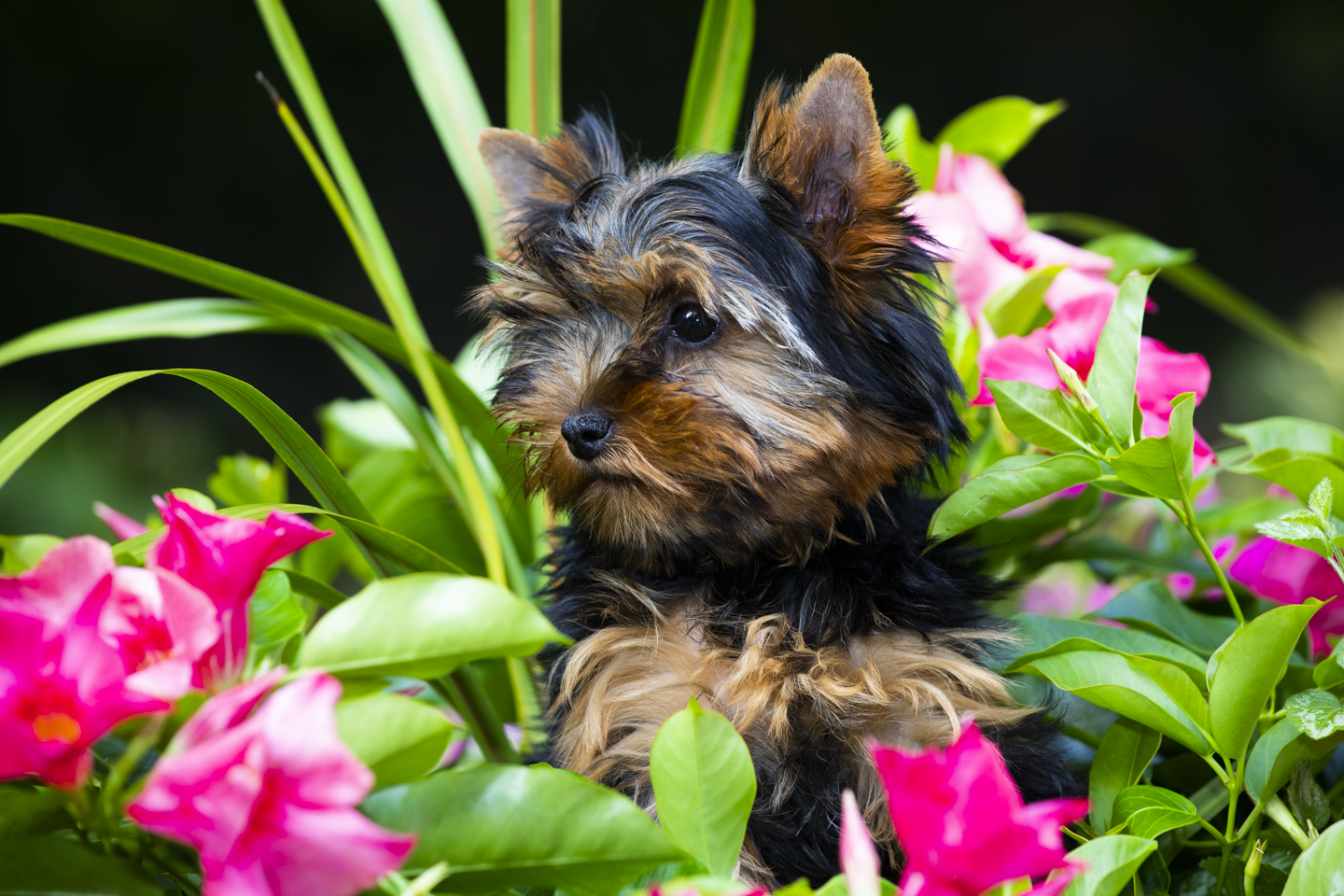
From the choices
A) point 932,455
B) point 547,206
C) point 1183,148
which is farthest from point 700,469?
point 1183,148

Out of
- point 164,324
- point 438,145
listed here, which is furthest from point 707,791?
point 438,145

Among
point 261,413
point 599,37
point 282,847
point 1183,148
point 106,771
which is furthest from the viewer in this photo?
→ point 1183,148

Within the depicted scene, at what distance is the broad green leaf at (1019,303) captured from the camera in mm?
905

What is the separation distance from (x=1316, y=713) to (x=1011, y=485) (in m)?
0.21

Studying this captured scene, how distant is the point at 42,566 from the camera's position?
422 mm

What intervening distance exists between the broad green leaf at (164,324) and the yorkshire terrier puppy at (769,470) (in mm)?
289

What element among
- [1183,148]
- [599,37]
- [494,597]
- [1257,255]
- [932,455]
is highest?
[599,37]

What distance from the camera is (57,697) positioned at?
0.39 metres

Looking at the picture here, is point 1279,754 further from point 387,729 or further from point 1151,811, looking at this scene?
point 387,729

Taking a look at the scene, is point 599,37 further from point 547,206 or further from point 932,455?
point 932,455

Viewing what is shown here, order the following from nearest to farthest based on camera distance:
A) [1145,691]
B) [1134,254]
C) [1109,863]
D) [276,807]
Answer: [276,807], [1109,863], [1145,691], [1134,254]

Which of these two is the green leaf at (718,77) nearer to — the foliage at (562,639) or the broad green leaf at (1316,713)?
the foliage at (562,639)

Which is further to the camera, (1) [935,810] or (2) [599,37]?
(2) [599,37]

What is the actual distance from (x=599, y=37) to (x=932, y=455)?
2.61m
